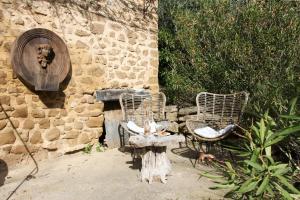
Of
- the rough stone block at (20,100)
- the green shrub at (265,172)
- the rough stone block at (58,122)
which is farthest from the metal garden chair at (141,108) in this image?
the green shrub at (265,172)

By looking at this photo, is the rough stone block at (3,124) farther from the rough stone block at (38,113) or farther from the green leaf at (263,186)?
the green leaf at (263,186)

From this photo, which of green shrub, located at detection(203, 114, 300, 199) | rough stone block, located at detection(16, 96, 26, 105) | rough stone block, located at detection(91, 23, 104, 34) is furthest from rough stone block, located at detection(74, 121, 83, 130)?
green shrub, located at detection(203, 114, 300, 199)

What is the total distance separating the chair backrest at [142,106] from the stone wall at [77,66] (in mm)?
395

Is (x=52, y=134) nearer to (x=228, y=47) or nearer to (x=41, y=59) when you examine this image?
(x=41, y=59)

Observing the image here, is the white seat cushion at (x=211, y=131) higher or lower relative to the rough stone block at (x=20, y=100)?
lower

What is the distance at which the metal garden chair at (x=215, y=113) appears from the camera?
491 cm

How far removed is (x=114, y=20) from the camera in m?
5.92

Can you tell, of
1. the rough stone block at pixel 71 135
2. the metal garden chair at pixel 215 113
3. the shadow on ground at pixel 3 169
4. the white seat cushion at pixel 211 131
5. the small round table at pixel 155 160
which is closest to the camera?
the small round table at pixel 155 160

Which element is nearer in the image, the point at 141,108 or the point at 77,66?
the point at 77,66

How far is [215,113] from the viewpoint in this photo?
5.46 m

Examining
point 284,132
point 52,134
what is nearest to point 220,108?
point 52,134

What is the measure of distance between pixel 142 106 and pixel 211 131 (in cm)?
146

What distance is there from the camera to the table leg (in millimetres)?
4078

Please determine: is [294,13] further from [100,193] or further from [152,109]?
[100,193]
